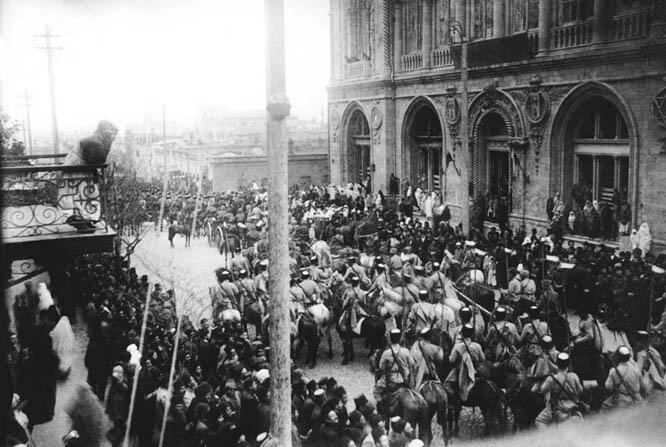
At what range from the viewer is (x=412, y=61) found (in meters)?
26.4

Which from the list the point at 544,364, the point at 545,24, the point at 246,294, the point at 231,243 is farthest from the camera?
the point at 231,243

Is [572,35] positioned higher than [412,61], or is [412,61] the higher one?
[412,61]

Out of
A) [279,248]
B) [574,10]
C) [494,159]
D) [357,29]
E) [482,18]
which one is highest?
[357,29]

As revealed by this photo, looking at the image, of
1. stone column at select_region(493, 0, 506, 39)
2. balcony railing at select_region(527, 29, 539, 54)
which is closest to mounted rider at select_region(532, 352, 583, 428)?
balcony railing at select_region(527, 29, 539, 54)

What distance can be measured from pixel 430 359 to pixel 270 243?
4.46 m

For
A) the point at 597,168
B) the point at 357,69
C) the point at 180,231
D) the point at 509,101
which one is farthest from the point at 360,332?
the point at 357,69

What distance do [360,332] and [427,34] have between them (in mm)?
Answer: 16534

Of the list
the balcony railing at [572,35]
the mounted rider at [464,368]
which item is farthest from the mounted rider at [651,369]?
the balcony railing at [572,35]

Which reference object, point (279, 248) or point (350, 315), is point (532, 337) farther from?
point (279, 248)

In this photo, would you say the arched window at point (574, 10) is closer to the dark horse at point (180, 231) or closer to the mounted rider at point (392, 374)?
the mounted rider at point (392, 374)

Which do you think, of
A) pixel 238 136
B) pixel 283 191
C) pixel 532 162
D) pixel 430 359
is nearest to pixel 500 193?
pixel 532 162

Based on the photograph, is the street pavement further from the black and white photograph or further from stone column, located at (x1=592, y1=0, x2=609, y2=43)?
stone column, located at (x1=592, y1=0, x2=609, y2=43)

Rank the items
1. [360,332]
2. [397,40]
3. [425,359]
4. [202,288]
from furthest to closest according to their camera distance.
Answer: [397,40], [202,288], [360,332], [425,359]

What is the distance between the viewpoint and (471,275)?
1359 centimetres
